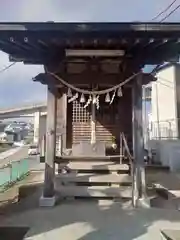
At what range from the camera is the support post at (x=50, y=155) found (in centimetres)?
572

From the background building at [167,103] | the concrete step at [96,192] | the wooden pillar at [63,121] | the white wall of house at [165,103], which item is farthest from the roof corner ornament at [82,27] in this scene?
the white wall of house at [165,103]

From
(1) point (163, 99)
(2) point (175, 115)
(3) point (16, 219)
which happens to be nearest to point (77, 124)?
(3) point (16, 219)

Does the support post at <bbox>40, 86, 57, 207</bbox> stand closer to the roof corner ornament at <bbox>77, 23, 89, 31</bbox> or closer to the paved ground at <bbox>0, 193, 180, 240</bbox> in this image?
the paved ground at <bbox>0, 193, 180, 240</bbox>

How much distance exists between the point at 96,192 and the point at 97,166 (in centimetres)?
134

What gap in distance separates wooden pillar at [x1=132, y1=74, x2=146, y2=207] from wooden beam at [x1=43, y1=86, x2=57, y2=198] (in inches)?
75.1

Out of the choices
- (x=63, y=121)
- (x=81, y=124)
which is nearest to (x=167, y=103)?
(x=81, y=124)

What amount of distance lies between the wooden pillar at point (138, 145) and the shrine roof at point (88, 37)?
0.90m

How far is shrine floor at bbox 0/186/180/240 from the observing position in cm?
390

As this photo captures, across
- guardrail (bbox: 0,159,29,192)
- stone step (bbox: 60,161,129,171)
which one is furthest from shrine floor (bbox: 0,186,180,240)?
guardrail (bbox: 0,159,29,192)

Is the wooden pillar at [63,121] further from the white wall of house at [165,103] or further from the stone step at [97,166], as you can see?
the white wall of house at [165,103]

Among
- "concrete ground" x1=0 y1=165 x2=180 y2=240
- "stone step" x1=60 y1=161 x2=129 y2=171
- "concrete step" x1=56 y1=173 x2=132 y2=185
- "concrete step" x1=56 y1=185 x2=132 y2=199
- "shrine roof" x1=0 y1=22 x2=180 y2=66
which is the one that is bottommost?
"concrete ground" x1=0 y1=165 x2=180 y2=240

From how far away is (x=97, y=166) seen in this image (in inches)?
295

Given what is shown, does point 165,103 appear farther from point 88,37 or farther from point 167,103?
point 88,37

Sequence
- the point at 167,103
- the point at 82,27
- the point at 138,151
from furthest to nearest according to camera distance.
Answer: the point at 167,103, the point at 138,151, the point at 82,27
